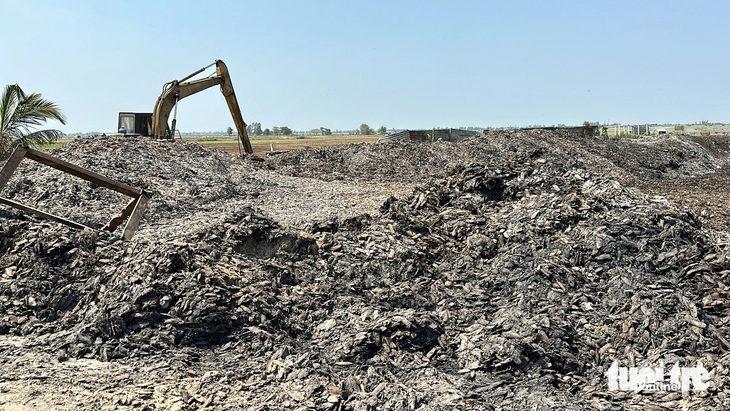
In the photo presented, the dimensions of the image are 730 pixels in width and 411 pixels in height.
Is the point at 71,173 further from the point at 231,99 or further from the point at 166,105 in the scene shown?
the point at 231,99

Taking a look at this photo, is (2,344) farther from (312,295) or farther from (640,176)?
(640,176)

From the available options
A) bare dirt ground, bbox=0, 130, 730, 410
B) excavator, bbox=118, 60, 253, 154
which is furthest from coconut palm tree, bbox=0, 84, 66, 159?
bare dirt ground, bbox=0, 130, 730, 410

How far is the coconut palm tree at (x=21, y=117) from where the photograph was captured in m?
15.6

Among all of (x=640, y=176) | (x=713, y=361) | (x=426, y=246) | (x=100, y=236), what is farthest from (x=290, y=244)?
(x=640, y=176)

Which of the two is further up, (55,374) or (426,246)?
(426,246)

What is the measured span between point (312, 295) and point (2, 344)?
3.15 metres

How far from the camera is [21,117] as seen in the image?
1600 cm

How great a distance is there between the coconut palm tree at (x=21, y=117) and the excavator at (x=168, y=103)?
1919 millimetres

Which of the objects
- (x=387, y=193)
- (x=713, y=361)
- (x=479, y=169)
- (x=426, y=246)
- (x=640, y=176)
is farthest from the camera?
(x=640, y=176)

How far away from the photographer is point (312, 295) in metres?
6.73

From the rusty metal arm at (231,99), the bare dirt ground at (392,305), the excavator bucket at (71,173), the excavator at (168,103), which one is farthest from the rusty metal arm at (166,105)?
the excavator bucket at (71,173)

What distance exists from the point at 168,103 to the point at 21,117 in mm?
3793

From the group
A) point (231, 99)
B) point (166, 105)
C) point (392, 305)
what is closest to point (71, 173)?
point (392, 305)

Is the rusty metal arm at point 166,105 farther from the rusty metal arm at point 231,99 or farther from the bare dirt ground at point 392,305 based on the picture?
the bare dirt ground at point 392,305
